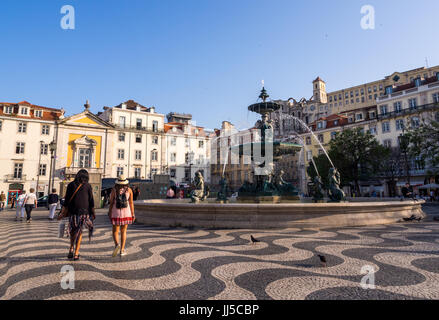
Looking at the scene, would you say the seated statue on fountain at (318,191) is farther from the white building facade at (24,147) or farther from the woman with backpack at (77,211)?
the white building facade at (24,147)

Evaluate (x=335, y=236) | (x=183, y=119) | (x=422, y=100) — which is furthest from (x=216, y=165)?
(x=335, y=236)

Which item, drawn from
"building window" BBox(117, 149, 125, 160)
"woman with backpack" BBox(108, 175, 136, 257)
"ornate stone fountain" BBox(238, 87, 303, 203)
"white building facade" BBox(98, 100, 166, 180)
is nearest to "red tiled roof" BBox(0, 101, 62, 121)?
"white building facade" BBox(98, 100, 166, 180)

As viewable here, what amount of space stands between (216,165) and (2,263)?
50244mm

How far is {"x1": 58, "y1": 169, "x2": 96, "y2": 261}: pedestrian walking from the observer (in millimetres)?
4621

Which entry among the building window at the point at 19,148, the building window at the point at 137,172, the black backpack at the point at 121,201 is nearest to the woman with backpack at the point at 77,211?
the black backpack at the point at 121,201

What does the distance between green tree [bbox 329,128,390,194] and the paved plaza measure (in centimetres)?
2858

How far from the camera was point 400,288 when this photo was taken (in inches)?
120

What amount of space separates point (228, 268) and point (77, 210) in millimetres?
2989

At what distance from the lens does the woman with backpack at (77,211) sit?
462 centimetres

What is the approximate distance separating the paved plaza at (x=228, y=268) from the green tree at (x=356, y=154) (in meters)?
28.6

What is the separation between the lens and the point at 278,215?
795cm

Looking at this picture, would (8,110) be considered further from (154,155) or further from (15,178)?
(154,155)

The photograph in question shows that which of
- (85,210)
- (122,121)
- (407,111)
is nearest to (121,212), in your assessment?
(85,210)
